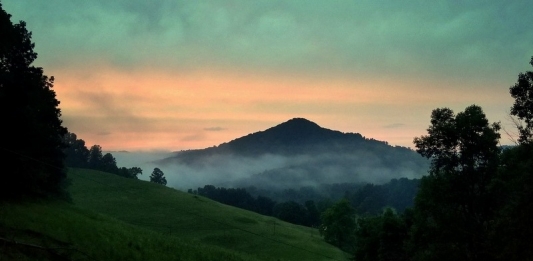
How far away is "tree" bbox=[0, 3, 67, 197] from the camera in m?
37.8

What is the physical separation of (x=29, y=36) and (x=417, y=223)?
47153 mm

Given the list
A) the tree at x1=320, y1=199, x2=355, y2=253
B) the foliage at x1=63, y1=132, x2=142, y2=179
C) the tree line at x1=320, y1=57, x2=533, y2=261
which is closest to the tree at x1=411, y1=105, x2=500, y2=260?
the tree line at x1=320, y1=57, x2=533, y2=261

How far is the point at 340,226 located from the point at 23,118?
79025mm

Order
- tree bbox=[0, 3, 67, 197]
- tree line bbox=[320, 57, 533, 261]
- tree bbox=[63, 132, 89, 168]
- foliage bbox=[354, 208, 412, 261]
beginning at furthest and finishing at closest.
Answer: tree bbox=[63, 132, 89, 168] < foliage bbox=[354, 208, 412, 261] < tree bbox=[0, 3, 67, 197] < tree line bbox=[320, 57, 533, 261]

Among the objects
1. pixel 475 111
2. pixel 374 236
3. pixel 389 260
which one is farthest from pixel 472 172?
pixel 374 236

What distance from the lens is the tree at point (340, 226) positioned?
334 feet

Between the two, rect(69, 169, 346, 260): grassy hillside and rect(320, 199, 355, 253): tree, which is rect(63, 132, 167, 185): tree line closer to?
rect(69, 169, 346, 260): grassy hillside

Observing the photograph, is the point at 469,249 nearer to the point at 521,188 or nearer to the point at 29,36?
the point at 521,188

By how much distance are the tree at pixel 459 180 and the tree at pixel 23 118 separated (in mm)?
34460

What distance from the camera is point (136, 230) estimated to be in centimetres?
4659

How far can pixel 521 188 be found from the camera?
24.2m

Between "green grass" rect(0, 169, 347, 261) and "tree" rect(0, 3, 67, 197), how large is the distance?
2772mm

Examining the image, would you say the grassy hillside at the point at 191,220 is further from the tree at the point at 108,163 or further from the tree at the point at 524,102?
the tree at the point at 524,102

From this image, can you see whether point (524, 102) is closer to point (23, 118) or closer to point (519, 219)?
point (519, 219)
